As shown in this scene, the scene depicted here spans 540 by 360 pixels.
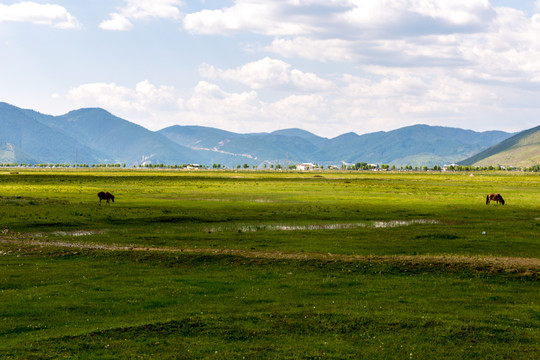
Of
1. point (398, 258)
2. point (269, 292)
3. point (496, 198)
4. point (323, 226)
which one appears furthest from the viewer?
point (496, 198)

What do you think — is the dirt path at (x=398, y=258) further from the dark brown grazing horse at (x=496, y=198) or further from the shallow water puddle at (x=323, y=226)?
the dark brown grazing horse at (x=496, y=198)

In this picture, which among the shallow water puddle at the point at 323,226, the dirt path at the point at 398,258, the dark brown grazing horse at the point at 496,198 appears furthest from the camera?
the dark brown grazing horse at the point at 496,198

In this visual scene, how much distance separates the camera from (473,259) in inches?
1146

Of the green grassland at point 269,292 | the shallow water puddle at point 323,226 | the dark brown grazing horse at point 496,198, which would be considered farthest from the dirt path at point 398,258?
the dark brown grazing horse at point 496,198

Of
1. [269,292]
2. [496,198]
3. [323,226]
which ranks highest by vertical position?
[496,198]

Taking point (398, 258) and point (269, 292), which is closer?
point (269, 292)

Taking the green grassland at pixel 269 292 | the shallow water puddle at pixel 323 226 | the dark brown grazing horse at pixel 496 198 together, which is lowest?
the shallow water puddle at pixel 323 226

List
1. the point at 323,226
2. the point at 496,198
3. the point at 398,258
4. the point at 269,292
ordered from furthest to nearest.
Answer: the point at 496,198
the point at 323,226
the point at 398,258
the point at 269,292

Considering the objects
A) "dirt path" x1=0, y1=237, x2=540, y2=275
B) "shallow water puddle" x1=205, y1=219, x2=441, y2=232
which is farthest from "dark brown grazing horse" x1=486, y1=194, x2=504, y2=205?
"dirt path" x1=0, y1=237, x2=540, y2=275

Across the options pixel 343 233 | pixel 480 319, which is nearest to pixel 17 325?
pixel 480 319

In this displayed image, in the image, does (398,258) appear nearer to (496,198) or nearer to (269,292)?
(269,292)

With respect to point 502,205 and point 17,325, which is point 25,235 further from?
point 502,205

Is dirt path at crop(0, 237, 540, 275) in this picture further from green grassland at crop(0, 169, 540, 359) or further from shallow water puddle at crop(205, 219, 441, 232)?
shallow water puddle at crop(205, 219, 441, 232)

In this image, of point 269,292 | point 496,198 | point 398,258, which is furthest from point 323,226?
point 496,198
